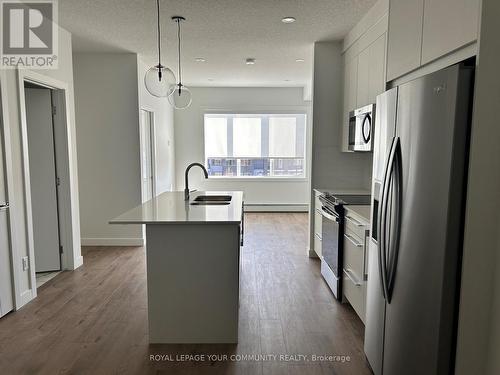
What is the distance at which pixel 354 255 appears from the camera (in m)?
2.90

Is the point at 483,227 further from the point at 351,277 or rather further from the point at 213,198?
the point at 213,198

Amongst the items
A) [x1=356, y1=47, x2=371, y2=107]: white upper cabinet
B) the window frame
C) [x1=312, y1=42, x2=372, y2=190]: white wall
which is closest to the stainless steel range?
[x1=312, y1=42, x2=372, y2=190]: white wall

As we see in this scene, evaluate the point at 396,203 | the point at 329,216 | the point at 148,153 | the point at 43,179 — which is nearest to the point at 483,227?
the point at 396,203

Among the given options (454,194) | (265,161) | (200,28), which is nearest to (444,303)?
(454,194)

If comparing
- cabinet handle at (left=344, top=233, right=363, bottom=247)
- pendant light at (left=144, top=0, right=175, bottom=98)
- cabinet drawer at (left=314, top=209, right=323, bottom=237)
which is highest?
pendant light at (left=144, top=0, right=175, bottom=98)

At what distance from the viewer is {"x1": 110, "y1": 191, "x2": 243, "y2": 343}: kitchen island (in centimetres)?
254

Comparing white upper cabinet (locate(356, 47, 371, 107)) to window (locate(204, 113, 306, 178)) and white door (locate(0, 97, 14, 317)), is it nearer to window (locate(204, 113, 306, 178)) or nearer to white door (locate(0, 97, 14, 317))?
white door (locate(0, 97, 14, 317))

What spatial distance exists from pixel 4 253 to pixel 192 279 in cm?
169

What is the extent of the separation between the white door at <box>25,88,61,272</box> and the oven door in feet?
9.95

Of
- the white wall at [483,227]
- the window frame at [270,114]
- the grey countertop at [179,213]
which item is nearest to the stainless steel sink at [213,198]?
the grey countertop at [179,213]

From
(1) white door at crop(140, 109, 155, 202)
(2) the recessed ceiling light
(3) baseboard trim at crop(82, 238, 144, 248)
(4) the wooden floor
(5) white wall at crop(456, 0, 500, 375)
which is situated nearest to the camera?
(5) white wall at crop(456, 0, 500, 375)

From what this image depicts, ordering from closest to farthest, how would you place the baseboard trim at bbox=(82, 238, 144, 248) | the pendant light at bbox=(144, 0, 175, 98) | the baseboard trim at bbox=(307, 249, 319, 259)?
1. the pendant light at bbox=(144, 0, 175, 98)
2. the baseboard trim at bbox=(307, 249, 319, 259)
3. the baseboard trim at bbox=(82, 238, 144, 248)

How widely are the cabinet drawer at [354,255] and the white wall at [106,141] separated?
3.18 meters

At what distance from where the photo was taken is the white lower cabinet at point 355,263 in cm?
269
